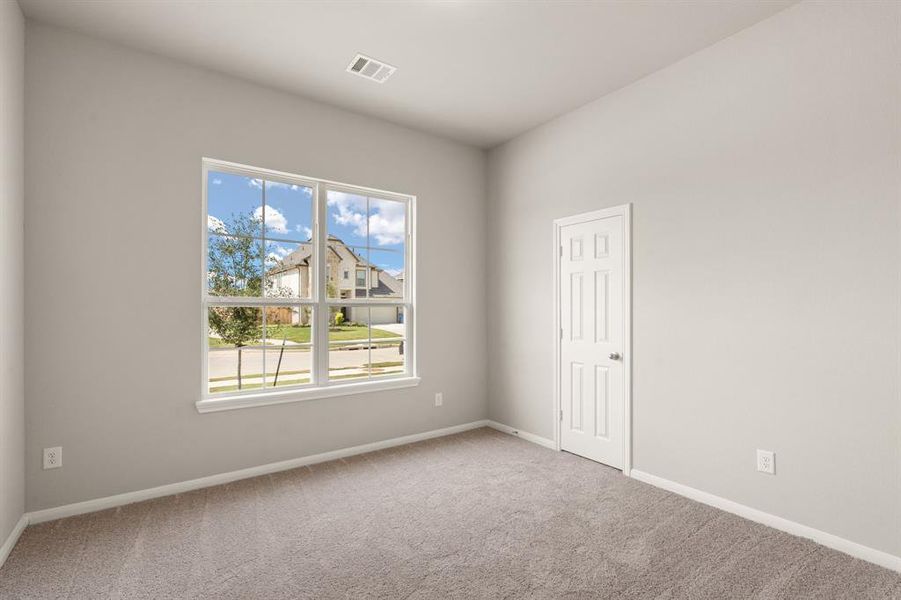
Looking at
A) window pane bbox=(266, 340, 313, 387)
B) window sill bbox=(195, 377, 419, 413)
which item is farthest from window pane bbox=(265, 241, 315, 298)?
window sill bbox=(195, 377, 419, 413)

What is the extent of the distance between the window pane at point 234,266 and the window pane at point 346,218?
664 millimetres

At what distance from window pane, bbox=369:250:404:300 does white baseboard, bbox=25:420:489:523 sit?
4.48 feet

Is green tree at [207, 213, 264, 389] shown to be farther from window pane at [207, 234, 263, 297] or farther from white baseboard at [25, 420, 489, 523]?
white baseboard at [25, 420, 489, 523]

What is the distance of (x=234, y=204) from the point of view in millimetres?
3404

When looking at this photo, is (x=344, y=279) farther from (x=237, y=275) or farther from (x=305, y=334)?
(x=237, y=275)

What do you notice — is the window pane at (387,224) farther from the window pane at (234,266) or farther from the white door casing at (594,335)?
the white door casing at (594,335)

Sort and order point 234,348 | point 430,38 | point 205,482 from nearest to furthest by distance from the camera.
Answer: point 430,38
point 205,482
point 234,348

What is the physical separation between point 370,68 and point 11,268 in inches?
97.9

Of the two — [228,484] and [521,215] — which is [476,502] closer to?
[228,484]

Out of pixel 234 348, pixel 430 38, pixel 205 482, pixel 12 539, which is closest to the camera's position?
pixel 12 539

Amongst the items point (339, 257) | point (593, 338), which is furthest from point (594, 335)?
point (339, 257)

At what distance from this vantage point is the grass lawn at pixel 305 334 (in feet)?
11.6

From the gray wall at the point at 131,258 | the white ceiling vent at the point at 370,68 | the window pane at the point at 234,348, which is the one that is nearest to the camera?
the gray wall at the point at 131,258

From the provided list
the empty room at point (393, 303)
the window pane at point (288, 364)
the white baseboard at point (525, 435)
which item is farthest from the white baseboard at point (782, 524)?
the window pane at point (288, 364)
